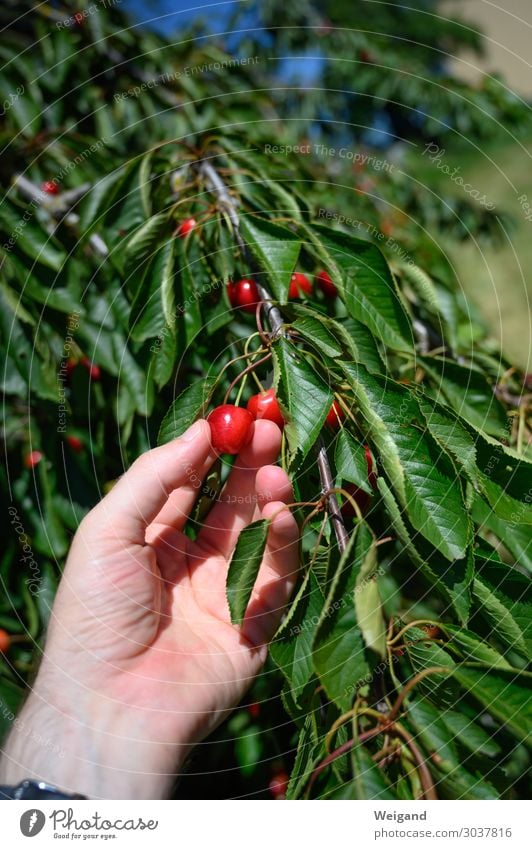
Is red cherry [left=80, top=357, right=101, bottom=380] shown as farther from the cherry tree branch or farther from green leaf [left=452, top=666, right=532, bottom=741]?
green leaf [left=452, top=666, right=532, bottom=741]

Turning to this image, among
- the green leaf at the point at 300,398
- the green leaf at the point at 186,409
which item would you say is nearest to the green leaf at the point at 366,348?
the green leaf at the point at 300,398

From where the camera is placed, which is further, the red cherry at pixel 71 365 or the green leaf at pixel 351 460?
the red cherry at pixel 71 365

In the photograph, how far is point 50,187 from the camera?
1715mm

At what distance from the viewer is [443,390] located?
48.7 inches

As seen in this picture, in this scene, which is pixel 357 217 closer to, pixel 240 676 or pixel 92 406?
pixel 92 406

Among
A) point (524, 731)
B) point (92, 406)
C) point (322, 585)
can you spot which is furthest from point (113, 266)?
point (524, 731)

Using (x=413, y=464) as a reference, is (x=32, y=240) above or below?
above

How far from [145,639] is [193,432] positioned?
1.37ft

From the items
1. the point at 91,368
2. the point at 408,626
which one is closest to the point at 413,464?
the point at 408,626

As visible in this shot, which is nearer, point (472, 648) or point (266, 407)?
point (472, 648)

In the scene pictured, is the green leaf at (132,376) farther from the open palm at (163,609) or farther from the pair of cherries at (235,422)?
the pair of cherries at (235,422)

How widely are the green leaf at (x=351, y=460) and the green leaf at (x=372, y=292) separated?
0.84 feet

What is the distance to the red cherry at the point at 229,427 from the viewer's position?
99 cm
